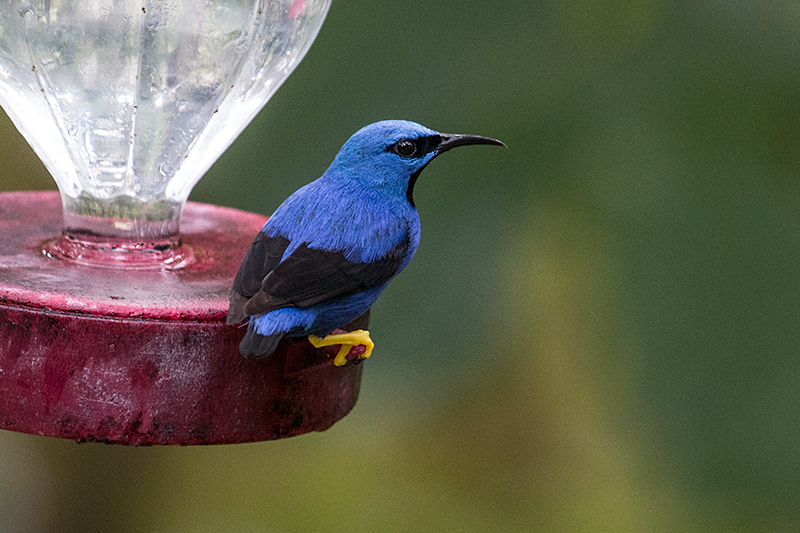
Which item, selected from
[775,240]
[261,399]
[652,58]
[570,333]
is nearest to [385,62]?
[652,58]

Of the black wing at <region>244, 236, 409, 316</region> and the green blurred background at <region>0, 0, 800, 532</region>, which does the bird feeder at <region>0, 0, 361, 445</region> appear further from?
the green blurred background at <region>0, 0, 800, 532</region>

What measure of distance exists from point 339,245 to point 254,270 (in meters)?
0.10

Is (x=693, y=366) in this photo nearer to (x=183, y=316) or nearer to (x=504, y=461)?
(x=504, y=461)

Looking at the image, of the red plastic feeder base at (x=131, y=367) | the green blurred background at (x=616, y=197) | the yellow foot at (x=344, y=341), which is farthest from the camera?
the green blurred background at (x=616, y=197)

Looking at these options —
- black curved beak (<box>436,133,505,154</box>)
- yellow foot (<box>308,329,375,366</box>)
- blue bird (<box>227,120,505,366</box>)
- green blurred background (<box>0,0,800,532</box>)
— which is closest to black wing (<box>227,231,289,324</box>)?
blue bird (<box>227,120,505,366</box>)

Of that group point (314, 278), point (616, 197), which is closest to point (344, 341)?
point (314, 278)

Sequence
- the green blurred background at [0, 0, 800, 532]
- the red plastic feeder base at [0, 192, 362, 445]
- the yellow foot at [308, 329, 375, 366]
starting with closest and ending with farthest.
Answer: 1. the red plastic feeder base at [0, 192, 362, 445]
2. the yellow foot at [308, 329, 375, 366]
3. the green blurred background at [0, 0, 800, 532]

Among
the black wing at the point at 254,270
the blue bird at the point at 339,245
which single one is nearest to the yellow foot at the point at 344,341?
the blue bird at the point at 339,245

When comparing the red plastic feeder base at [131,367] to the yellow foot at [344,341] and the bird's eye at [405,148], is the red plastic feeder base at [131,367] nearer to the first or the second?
the yellow foot at [344,341]

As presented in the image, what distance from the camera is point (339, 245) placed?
1123mm

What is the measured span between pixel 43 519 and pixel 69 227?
138 centimetres

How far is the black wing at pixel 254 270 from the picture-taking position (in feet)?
3.39

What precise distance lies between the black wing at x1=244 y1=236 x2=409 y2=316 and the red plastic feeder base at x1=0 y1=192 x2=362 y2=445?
0.06 m

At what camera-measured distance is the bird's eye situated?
1.18m
